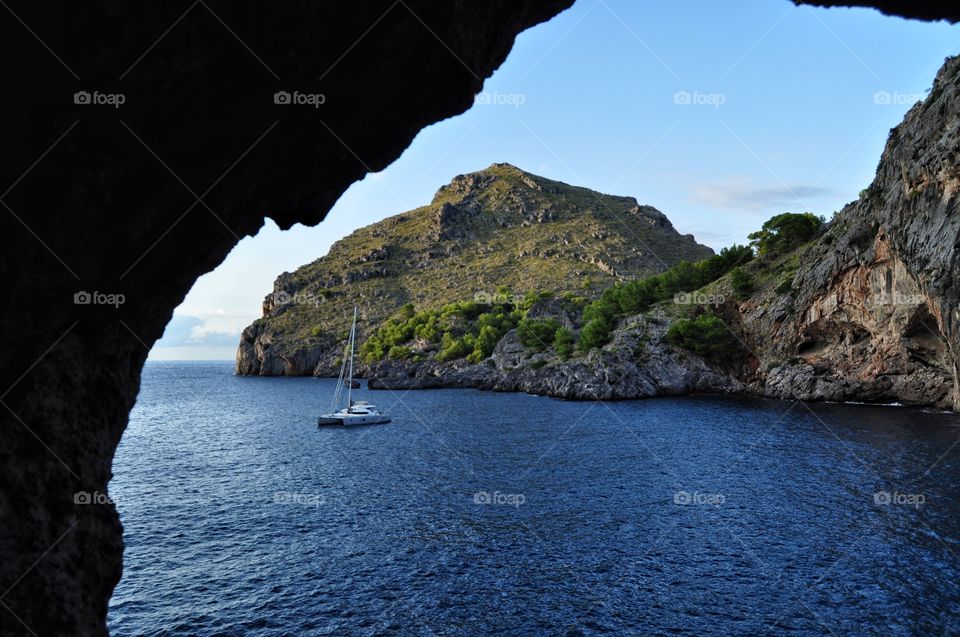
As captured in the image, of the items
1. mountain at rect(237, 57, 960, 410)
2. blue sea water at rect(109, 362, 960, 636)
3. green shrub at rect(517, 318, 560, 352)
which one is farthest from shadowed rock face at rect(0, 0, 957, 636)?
green shrub at rect(517, 318, 560, 352)

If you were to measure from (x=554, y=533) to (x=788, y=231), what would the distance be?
105 metres

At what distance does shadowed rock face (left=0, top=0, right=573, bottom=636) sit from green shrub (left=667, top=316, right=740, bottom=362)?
93101mm

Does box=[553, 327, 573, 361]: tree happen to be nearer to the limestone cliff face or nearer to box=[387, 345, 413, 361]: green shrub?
the limestone cliff face

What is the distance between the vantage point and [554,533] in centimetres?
3097

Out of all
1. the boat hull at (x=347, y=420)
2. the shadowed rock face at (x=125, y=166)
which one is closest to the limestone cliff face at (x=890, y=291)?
the boat hull at (x=347, y=420)

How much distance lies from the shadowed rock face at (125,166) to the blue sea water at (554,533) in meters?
16.4

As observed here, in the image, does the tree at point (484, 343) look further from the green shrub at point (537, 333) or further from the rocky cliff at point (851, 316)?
the rocky cliff at point (851, 316)

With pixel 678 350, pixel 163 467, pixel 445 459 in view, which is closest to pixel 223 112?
pixel 445 459

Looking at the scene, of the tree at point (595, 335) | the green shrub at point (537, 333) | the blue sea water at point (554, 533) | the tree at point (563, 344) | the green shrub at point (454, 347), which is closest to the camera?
the blue sea water at point (554, 533)

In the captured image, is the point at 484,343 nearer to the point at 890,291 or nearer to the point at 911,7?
the point at 890,291

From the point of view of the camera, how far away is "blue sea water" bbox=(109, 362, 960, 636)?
22.4 meters

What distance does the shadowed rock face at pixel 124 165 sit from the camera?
7164mm

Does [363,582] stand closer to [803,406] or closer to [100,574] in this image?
[100,574]

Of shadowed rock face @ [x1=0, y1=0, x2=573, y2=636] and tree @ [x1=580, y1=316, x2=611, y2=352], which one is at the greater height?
→ tree @ [x1=580, y1=316, x2=611, y2=352]
